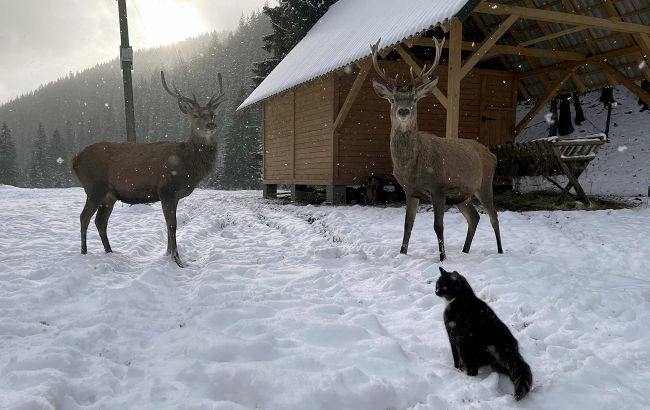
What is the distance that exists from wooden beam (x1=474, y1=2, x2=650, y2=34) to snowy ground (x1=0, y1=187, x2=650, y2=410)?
5.27 m

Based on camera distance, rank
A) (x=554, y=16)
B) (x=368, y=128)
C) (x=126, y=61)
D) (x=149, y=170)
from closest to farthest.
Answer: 1. (x=149, y=170)
2. (x=554, y=16)
3. (x=126, y=61)
4. (x=368, y=128)

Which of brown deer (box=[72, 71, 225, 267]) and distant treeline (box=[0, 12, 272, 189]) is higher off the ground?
distant treeline (box=[0, 12, 272, 189])

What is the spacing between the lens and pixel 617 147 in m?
17.7

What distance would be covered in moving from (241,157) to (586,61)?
Result: 38.5 meters

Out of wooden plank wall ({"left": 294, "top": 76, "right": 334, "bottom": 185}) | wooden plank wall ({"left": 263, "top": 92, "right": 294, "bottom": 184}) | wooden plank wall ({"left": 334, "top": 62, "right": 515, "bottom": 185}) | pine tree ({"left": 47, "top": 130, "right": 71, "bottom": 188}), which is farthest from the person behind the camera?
pine tree ({"left": 47, "top": 130, "right": 71, "bottom": 188})

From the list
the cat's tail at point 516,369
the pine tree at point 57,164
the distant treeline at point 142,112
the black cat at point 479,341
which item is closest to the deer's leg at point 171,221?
the black cat at point 479,341

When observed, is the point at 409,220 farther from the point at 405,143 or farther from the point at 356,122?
the point at 356,122

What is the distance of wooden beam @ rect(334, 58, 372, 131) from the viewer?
11719mm

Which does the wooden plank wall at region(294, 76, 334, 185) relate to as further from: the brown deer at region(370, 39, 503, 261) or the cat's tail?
the cat's tail

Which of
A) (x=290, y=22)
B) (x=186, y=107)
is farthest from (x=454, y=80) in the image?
(x=290, y=22)

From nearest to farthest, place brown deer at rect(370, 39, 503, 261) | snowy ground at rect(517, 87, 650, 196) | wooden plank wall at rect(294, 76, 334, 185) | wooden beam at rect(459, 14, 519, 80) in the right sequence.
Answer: brown deer at rect(370, 39, 503, 261) → wooden beam at rect(459, 14, 519, 80) → wooden plank wall at rect(294, 76, 334, 185) → snowy ground at rect(517, 87, 650, 196)

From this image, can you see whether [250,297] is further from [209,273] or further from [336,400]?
[336,400]

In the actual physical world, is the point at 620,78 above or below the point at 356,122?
above

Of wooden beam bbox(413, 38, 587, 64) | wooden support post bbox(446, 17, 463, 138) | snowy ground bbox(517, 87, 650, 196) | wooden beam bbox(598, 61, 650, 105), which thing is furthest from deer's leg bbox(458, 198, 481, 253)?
wooden beam bbox(598, 61, 650, 105)
